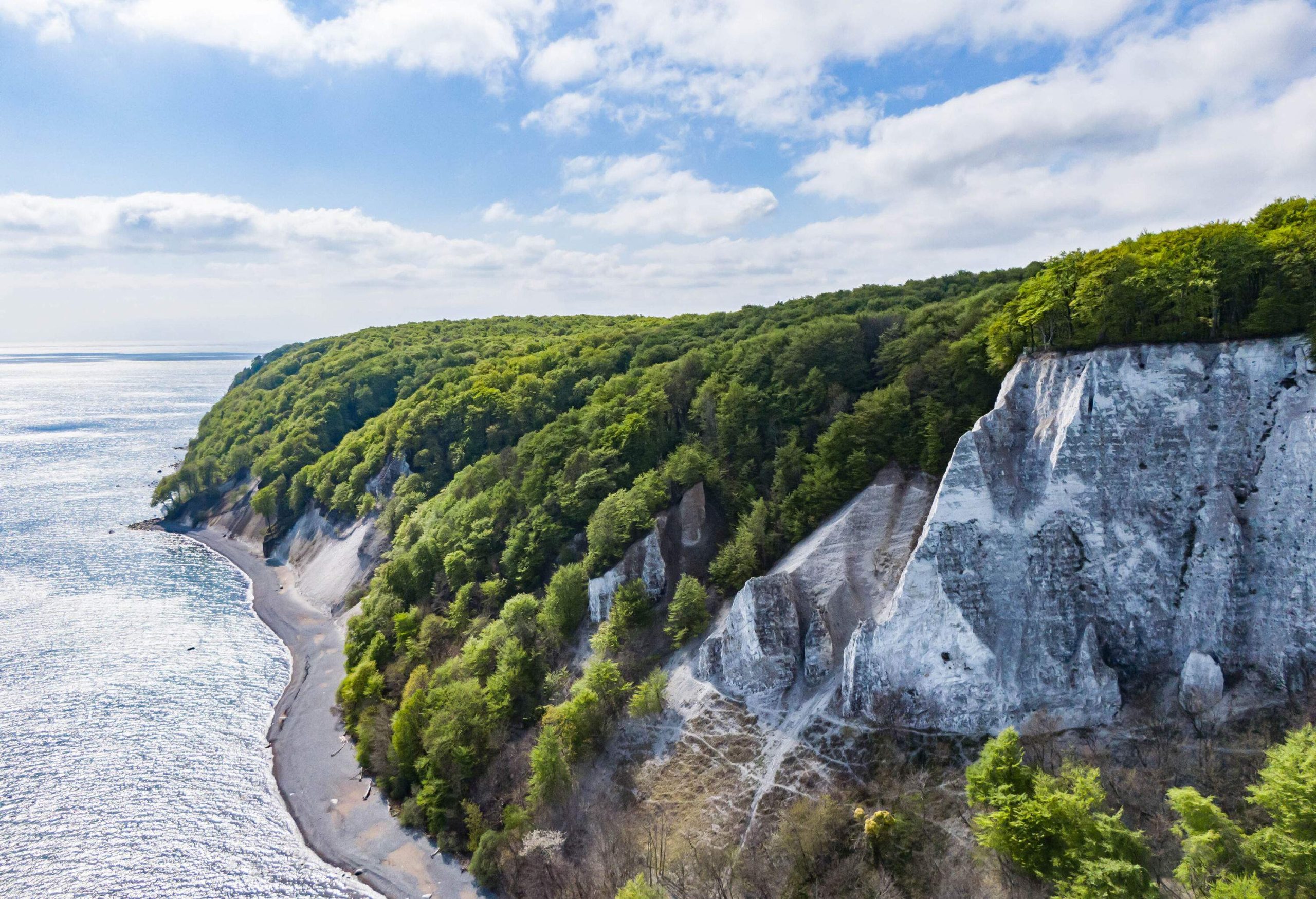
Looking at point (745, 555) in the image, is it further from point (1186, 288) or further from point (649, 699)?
point (1186, 288)

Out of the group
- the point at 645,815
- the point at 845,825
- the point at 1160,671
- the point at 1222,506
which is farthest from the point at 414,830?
the point at 1222,506

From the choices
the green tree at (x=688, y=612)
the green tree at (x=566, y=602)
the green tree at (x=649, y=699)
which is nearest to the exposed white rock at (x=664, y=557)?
the green tree at (x=566, y=602)

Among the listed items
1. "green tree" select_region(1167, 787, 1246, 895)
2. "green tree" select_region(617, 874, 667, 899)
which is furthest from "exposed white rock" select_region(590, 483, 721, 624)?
"green tree" select_region(1167, 787, 1246, 895)

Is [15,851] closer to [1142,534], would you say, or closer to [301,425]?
[1142,534]

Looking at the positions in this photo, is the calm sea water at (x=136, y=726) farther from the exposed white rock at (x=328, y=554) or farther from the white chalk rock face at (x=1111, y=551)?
the white chalk rock face at (x=1111, y=551)

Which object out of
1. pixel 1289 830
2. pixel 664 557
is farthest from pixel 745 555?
pixel 1289 830
